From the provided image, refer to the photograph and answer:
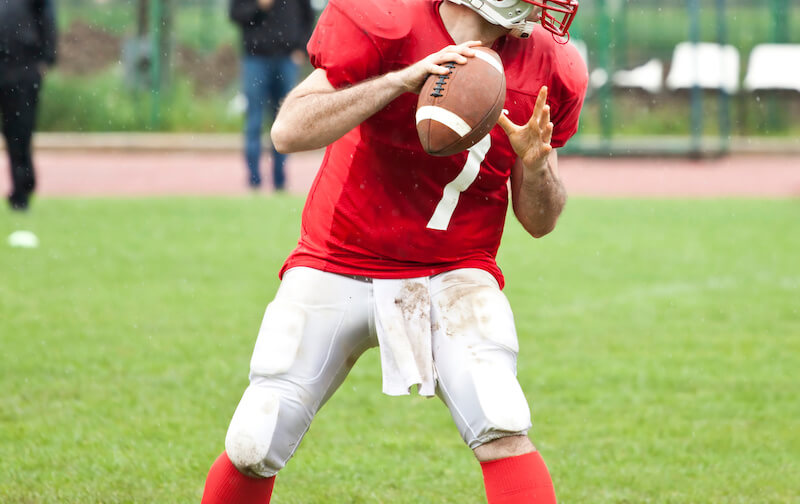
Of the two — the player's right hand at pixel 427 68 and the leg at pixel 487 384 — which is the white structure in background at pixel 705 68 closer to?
the leg at pixel 487 384

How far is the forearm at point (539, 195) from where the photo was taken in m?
3.45

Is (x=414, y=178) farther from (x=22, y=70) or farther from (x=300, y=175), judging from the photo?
(x=300, y=175)

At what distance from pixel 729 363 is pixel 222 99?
1578 cm

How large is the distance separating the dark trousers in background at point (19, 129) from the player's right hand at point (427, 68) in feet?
26.3

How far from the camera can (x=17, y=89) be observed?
1045 cm

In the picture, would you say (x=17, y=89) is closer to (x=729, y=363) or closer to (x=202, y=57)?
(x=729, y=363)

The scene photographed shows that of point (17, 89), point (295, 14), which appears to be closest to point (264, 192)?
point (295, 14)

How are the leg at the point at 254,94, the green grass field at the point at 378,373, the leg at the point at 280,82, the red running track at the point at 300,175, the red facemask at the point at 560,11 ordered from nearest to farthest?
the red facemask at the point at 560,11 < the green grass field at the point at 378,373 < the leg at the point at 254,94 < the leg at the point at 280,82 < the red running track at the point at 300,175

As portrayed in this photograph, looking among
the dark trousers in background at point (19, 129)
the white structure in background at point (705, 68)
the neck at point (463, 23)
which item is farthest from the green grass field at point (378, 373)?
the white structure in background at point (705, 68)

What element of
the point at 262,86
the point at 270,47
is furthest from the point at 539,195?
the point at 262,86

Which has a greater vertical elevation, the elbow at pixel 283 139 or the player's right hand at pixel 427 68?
the player's right hand at pixel 427 68

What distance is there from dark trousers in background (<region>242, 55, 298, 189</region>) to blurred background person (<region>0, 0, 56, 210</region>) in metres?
2.18

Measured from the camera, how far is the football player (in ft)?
10.4

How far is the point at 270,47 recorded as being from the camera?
12188mm
